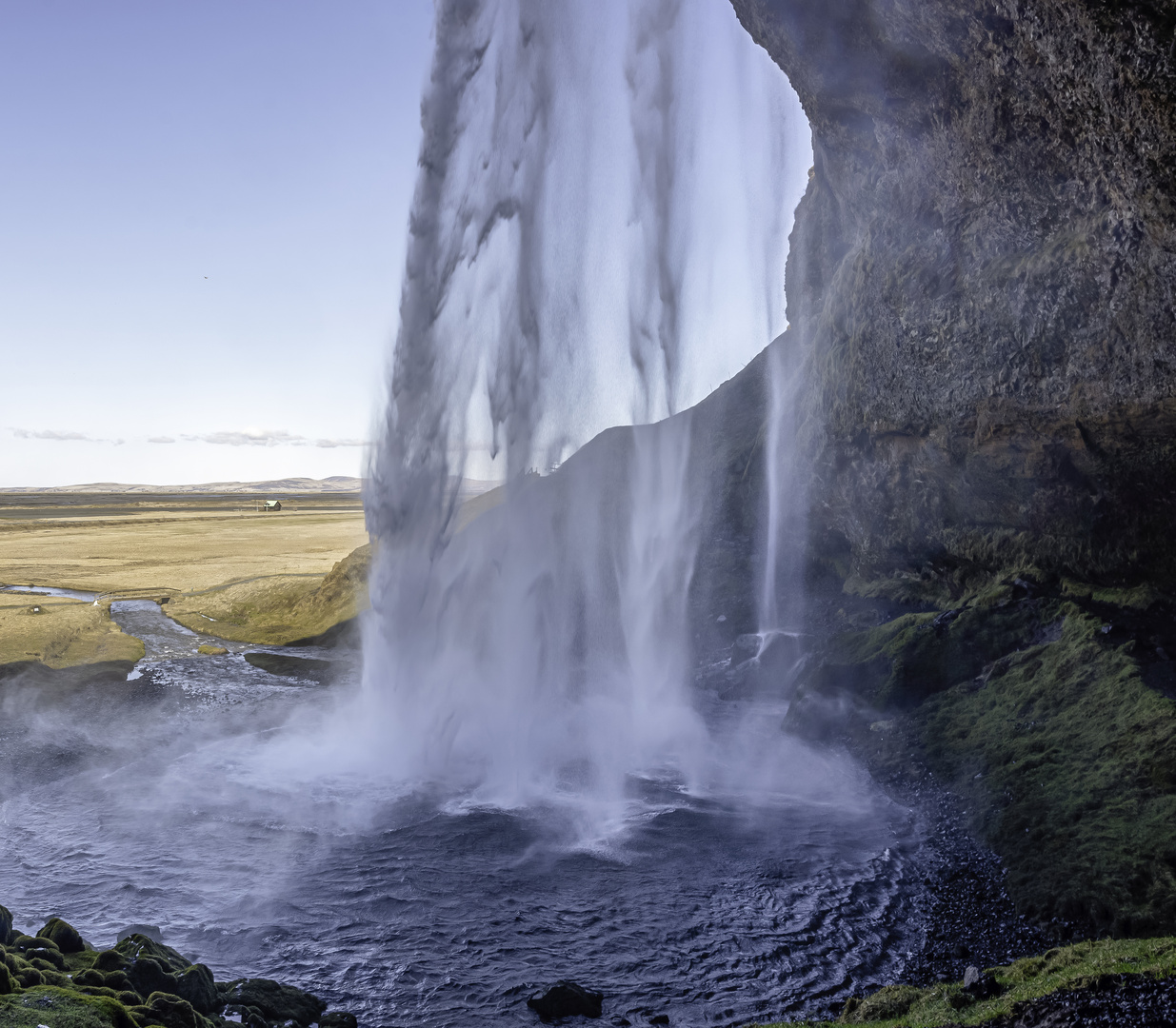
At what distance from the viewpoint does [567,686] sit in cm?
3369

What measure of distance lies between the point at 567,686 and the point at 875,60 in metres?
25.4

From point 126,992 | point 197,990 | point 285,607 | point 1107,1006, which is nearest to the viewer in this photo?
point 1107,1006

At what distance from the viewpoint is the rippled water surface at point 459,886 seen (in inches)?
527

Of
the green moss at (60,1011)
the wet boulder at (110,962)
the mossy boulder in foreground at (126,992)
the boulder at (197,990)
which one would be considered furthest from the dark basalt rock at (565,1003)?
the wet boulder at (110,962)

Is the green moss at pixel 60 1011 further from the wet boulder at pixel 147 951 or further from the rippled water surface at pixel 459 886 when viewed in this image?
the rippled water surface at pixel 459 886

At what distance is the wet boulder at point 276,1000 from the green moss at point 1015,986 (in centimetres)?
746

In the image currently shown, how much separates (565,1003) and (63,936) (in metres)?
7.93

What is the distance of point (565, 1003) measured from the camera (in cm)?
1245

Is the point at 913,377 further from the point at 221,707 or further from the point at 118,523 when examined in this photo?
the point at 118,523

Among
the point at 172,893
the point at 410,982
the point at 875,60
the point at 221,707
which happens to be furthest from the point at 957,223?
the point at 221,707

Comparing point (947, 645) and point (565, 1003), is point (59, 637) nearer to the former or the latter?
point (565, 1003)

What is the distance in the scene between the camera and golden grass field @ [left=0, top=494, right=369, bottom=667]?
36.8 meters

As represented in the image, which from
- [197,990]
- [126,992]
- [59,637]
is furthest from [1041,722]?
[59,637]

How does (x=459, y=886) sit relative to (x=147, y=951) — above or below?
below
